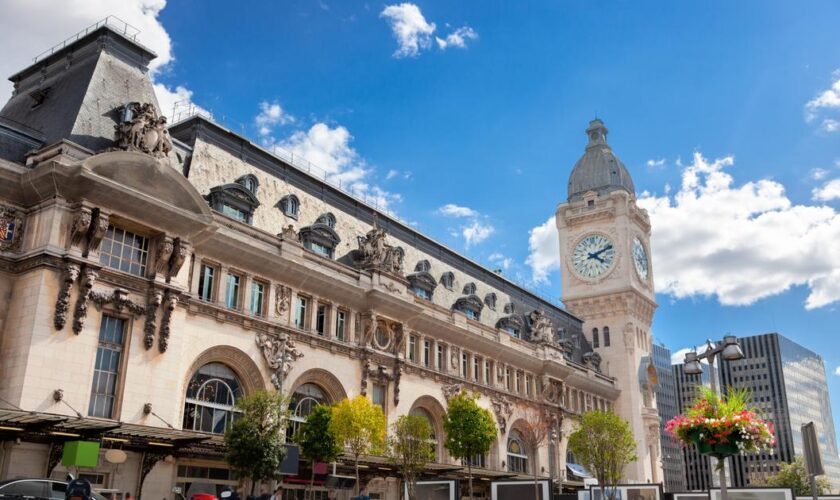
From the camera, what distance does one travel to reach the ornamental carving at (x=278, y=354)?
4378cm

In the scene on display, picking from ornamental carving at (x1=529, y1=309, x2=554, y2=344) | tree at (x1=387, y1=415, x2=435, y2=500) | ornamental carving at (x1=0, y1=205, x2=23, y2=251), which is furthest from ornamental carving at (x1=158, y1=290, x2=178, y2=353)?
ornamental carving at (x1=529, y1=309, x2=554, y2=344)

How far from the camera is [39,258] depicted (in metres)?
34.2

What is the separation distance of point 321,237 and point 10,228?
1949cm

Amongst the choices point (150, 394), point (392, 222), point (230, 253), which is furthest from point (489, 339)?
point (150, 394)

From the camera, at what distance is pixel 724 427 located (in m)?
23.1

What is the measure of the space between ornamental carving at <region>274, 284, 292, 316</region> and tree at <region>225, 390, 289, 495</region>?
9183 millimetres

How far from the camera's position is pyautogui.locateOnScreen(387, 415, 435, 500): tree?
45062mm

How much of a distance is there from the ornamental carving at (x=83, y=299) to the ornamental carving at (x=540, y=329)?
153 feet

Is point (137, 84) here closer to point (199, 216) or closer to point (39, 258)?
point (199, 216)

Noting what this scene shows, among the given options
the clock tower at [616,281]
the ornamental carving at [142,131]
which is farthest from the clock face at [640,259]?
the ornamental carving at [142,131]

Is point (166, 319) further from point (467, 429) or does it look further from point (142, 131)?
point (467, 429)

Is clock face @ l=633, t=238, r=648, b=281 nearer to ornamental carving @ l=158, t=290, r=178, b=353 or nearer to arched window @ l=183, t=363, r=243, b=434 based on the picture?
arched window @ l=183, t=363, r=243, b=434

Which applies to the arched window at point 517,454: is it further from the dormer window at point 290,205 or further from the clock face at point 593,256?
the clock face at point 593,256

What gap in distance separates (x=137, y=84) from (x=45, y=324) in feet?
53.4
